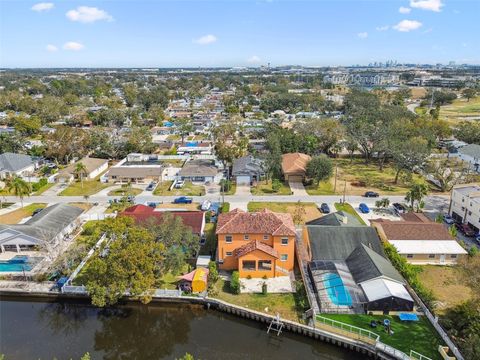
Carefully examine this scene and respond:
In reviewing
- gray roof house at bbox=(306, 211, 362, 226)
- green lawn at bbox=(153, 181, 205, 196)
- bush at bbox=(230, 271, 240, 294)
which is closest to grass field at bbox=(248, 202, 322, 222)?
gray roof house at bbox=(306, 211, 362, 226)

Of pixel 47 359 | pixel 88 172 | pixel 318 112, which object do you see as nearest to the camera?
pixel 47 359

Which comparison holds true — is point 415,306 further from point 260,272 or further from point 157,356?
point 157,356

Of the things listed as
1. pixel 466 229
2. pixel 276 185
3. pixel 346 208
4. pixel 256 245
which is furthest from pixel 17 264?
pixel 466 229

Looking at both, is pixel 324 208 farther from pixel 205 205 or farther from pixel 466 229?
pixel 466 229

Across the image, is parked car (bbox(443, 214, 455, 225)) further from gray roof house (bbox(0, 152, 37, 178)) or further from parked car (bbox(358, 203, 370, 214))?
gray roof house (bbox(0, 152, 37, 178))

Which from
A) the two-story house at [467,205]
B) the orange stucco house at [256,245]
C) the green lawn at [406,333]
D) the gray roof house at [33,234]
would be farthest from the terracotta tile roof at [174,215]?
the two-story house at [467,205]

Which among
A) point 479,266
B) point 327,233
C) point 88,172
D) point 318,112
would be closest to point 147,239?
point 327,233
